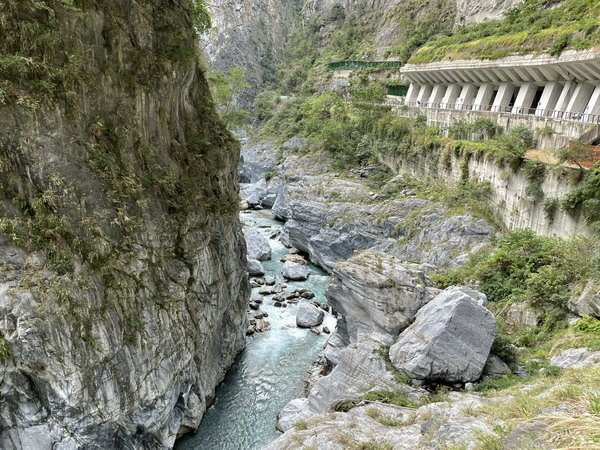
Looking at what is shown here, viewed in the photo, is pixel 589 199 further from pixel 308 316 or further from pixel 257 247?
pixel 257 247

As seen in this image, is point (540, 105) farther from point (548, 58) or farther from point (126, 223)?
point (126, 223)

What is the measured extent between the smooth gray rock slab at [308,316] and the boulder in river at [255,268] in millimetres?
6386

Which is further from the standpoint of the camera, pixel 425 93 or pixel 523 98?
pixel 425 93

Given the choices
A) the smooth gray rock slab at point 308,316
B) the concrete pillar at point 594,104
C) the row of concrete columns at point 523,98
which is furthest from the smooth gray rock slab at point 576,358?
the concrete pillar at point 594,104

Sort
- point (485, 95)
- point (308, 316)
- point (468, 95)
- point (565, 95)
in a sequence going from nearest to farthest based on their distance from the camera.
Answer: point (308, 316) → point (565, 95) → point (485, 95) → point (468, 95)

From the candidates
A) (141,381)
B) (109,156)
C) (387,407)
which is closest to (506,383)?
(387,407)

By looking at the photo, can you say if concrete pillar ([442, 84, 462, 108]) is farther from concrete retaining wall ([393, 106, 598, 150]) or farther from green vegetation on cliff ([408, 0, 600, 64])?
concrete retaining wall ([393, 106, 598, 150])

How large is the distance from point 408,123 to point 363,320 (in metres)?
24.9

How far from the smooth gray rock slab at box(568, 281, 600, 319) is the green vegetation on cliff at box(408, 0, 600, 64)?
15407mm

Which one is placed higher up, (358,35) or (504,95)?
(358,35)

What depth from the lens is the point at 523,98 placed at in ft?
105

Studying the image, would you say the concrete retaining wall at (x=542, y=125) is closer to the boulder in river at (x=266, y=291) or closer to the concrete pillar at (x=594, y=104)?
the concrete pillar at (x=594, y=104)

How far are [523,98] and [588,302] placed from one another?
68.9ft

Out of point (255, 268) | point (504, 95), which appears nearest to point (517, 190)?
point (504, 95)
